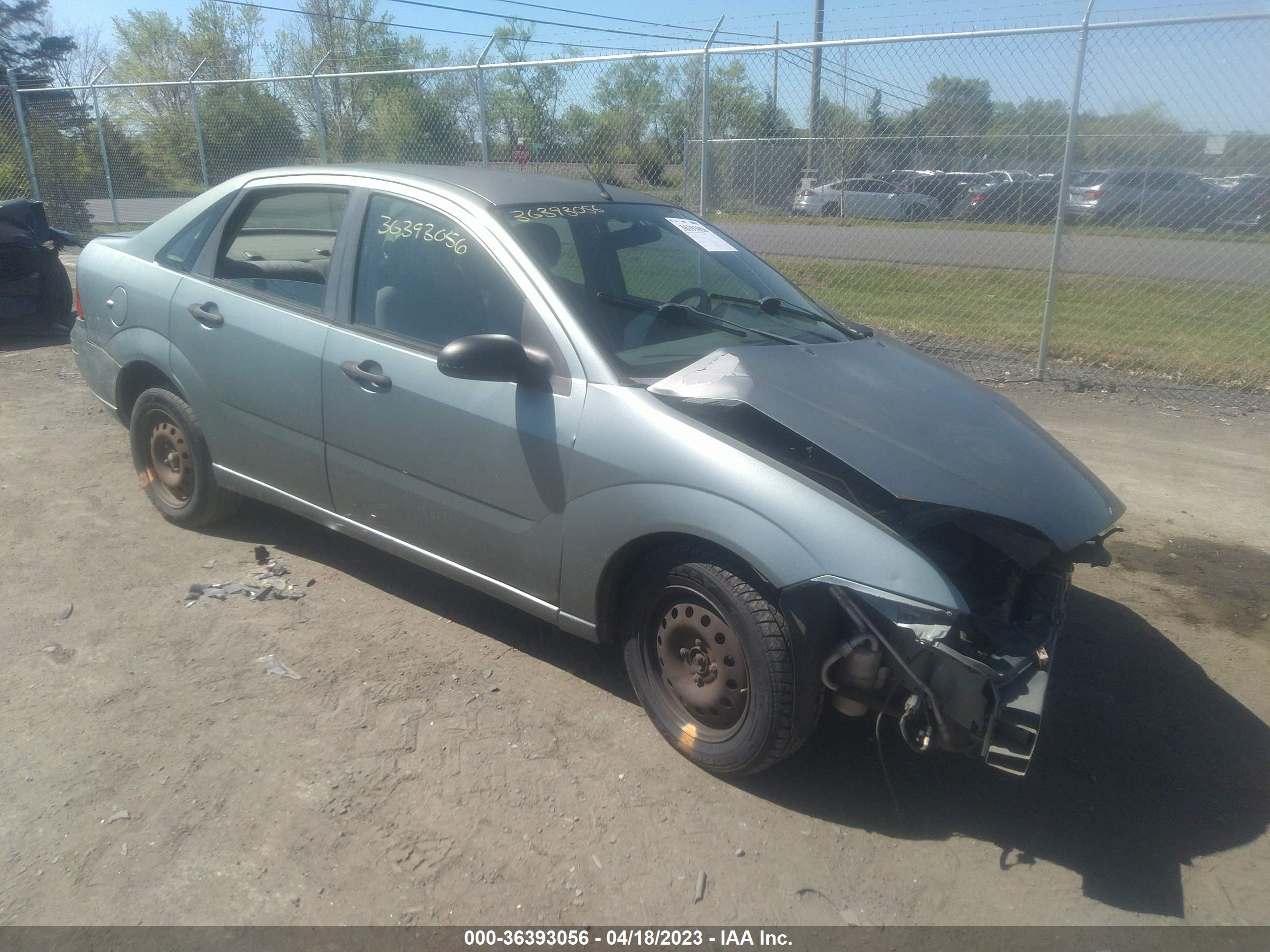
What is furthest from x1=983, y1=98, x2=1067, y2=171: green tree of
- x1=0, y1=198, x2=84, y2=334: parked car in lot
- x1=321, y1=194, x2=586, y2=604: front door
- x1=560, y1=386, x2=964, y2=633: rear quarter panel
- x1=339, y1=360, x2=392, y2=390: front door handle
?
x1=0, y1=198, x2=84, y2=334: parked car in lot

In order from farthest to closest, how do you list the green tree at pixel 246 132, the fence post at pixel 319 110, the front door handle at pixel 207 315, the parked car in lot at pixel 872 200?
1. the green tree at pixel 246 132
2. the fence post at pixel 319 110
3. the parked car in lot at pixel 872 200
4. the front door handle at pixel 207 315

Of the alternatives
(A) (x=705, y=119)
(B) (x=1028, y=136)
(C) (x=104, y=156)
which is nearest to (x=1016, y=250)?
(B) (x=1028, y=136)

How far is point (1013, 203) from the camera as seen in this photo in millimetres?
8078

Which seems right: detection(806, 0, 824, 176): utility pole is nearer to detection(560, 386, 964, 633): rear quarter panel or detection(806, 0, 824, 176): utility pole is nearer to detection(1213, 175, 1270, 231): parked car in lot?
detection(1213, 175, 1270, 231): parked car in lot

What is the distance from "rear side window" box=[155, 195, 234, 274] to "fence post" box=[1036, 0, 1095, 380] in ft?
19.7

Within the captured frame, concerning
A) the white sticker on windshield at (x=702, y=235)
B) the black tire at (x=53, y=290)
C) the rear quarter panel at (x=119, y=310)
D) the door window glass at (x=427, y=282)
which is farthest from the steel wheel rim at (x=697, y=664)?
the black tire at (x=53, y=290)

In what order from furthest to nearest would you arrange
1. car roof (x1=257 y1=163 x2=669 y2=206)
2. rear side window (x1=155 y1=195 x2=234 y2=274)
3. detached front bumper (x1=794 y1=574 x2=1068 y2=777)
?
rear side window (x1=155 y1=195 x2=234 y2=274), car roof (x1=257 y1=163 x2=669 y2=206), detached front bumper (x1=794 y1=574 x2=1068 y2=777)

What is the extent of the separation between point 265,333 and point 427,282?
86 centimetres

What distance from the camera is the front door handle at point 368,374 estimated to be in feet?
12.0

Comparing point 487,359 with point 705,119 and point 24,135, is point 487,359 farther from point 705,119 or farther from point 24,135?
point 24,135

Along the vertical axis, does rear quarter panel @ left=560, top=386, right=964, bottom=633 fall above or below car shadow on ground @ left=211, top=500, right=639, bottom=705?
above

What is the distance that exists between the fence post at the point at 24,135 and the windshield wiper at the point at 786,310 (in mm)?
14782

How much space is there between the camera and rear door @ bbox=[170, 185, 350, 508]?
13.1 ft

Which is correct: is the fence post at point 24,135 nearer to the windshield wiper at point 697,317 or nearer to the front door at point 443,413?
the front door at point 443,413
